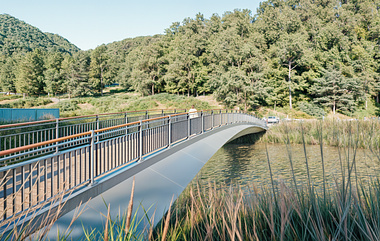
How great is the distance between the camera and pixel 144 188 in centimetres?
709

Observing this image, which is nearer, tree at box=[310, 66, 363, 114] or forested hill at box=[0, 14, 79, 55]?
tree at box=[310, 66, 363, 114]

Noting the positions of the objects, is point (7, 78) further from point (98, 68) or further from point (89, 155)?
point (89, 155)

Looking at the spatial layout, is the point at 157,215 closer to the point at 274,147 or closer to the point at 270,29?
the point at 274,147

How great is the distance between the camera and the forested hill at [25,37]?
400 feet

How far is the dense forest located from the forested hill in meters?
43.4

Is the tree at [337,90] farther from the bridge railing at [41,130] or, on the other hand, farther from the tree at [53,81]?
the tree at [53,81]

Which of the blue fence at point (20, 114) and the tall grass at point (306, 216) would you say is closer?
the tall grass at point (306, 216)

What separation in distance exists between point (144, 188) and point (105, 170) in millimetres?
1090

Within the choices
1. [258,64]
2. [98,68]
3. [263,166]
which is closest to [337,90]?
[258,64]

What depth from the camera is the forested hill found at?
400ft

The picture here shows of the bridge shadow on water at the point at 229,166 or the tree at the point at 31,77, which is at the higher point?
the tree at the point at 31,77

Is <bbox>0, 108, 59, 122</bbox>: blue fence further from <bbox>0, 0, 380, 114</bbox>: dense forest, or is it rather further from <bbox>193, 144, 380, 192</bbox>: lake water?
<bbox>0, 0, 380, 114</bbox>: dense forest

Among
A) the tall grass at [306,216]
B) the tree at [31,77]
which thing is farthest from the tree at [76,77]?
the tall grass at [306,216]

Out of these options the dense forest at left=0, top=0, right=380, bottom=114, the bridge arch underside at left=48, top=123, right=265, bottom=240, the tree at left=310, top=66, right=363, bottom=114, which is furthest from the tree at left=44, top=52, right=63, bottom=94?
the bridge arch underside at left=48, top=123, right=265, bottom=240
